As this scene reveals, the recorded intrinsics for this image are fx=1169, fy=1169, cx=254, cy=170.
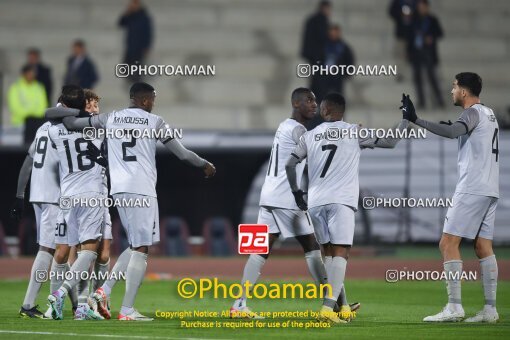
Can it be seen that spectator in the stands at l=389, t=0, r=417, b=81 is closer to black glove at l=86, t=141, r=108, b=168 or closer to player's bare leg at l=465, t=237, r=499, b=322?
player's bare leg at l=465, t=237, r=499, b=322

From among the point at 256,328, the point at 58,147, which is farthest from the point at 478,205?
the point at 58,147

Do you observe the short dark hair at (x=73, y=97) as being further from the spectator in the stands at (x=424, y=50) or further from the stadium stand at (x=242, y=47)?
the spectator in the stands at (x=424, y=50)

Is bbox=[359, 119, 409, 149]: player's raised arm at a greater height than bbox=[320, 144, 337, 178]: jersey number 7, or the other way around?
bbox=[359, 119, 409, 149]: player's raised arm

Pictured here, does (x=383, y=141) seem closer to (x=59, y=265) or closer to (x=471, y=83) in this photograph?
(x=471, y=83)

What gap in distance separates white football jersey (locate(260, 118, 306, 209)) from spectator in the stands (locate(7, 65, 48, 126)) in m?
12.8

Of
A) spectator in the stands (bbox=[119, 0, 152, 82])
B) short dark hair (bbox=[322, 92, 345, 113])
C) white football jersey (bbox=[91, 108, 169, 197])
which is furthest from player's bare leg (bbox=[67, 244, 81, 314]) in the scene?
spectator in the stands (bbox=[119, 0, 152, 82])

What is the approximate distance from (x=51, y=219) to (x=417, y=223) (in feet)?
43.2

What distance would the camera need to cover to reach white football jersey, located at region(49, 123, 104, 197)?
11570 mm

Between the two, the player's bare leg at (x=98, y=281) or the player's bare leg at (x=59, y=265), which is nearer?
the player's bare leg at (x=98, y=281)

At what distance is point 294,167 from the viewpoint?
1116 cm

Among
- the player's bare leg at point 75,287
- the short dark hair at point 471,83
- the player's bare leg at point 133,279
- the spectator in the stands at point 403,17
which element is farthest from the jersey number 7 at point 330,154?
the spectator in the stands at point 403,17

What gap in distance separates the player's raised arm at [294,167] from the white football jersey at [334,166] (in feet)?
0.40

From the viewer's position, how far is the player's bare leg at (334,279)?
35.1 feet

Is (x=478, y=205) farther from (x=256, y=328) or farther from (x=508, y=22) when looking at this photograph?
(x=508, y=22)
